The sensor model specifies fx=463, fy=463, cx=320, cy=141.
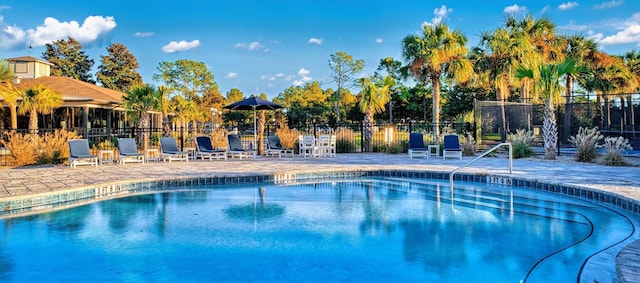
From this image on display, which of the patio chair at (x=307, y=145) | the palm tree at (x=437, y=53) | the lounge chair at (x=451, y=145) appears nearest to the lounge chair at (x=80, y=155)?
the patio chair at (x=307, y=145)

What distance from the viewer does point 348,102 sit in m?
43.5

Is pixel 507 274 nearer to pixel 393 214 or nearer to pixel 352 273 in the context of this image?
pixel 352 273

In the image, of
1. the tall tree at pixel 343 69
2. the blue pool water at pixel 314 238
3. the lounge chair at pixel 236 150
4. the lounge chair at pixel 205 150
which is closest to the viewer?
the blue pool water at pixel 314 238

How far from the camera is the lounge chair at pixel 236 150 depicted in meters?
13.7

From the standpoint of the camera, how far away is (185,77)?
44.8 meters

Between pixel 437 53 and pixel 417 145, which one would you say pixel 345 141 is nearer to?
pixel 417 145

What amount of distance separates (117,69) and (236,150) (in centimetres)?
3542

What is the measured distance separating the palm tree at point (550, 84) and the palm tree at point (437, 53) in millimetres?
4531

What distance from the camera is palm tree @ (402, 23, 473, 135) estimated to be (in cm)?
1666

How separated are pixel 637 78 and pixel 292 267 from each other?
22751mm

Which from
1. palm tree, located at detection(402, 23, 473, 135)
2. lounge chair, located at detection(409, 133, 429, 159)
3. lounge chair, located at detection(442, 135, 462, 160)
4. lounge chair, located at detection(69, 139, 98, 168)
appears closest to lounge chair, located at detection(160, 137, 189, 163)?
lounge chair, located at detection(69, 139, 98, 168)

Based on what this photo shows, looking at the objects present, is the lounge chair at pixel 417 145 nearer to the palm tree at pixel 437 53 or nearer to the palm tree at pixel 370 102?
the palm tree at pixel 370 102

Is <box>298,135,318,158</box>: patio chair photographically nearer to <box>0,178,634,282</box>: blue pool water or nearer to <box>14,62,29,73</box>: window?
<box>0,178,634,282</box>: blue pool water

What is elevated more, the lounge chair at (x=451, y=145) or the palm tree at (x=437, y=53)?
the palm tree at (x=437, y=53)
